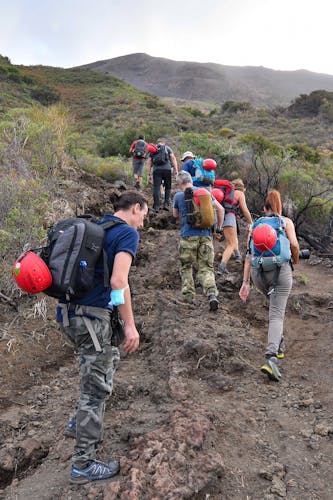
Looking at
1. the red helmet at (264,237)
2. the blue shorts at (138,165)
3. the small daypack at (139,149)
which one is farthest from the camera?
the blue shorts at (138,165)

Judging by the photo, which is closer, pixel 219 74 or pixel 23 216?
pixel 23 216

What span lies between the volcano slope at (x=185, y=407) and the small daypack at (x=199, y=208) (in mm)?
1065

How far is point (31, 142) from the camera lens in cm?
827

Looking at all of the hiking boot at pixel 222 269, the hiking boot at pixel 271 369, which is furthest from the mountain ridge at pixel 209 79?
the hiking boot at pixel 271 369

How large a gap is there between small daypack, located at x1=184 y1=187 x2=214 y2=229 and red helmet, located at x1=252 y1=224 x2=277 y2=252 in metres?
1.32

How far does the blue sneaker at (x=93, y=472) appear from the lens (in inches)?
100

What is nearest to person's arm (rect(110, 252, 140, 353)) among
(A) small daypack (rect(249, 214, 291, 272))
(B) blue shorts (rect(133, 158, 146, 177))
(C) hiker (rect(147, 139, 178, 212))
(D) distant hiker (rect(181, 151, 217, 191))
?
(A) small daypack (rect(249, 214, 291, 272))

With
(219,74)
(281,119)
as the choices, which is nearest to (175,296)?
(281,119)

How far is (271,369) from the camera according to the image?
3807 millimetres

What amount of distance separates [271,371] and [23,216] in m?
3.55

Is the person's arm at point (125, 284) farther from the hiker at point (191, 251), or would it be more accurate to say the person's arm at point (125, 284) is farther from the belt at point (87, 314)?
the hiker at point (191, 251)

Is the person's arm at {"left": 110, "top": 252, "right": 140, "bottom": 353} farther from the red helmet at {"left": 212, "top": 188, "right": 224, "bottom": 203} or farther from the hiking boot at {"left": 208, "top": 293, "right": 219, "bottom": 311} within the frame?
the red helmet at {"left": 212, "top": 188, "right": 224, "bottom": 203}

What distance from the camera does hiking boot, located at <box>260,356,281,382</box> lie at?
12.5 feet

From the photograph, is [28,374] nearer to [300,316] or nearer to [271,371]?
[271,371]
